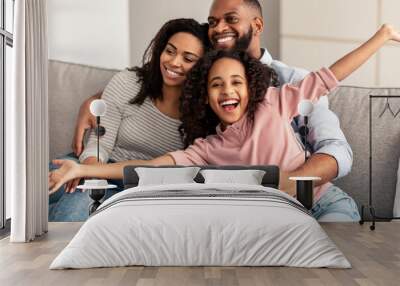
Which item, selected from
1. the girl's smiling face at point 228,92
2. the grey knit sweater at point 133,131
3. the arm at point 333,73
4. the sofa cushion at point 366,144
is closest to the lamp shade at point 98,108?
the grey knit sweater at point 133,131

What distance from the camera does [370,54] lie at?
623 centimetres

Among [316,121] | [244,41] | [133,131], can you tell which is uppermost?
[244,41]

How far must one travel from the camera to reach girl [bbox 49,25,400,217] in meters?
5.93

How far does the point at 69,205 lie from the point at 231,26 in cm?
228

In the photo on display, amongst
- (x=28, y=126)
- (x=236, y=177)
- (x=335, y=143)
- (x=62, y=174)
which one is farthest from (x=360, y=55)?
(x=28, y=126)

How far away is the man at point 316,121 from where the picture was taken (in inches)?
237

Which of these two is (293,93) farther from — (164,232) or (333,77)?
(164,232)

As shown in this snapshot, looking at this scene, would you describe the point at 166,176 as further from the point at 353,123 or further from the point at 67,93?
the point at 353,123

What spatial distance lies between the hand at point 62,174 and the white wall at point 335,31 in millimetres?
2264

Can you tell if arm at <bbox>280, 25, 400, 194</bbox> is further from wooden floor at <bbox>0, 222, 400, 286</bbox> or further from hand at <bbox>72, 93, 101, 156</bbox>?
hand at <bbox>72, 93, 101, 156</bbox>

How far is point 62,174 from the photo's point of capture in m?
6.16

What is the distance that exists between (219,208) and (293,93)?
239cm

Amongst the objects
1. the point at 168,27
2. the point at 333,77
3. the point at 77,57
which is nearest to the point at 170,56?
the point at 168,27

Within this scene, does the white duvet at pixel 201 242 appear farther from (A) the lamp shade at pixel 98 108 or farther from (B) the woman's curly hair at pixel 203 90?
(A) the lamp shade at pixel 98 108
